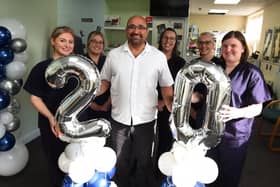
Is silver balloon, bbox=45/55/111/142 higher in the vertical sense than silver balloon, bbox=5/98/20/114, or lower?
higher

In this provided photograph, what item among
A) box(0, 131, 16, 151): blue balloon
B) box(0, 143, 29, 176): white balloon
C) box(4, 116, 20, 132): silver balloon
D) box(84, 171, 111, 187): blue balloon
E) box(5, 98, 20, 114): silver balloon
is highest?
box(84, 171, 111, 187): blue balloon

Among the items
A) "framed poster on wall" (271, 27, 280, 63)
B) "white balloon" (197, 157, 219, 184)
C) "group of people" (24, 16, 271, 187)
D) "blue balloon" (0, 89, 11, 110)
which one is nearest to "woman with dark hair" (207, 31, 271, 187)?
"group of people" (24, 16, 271, 187)

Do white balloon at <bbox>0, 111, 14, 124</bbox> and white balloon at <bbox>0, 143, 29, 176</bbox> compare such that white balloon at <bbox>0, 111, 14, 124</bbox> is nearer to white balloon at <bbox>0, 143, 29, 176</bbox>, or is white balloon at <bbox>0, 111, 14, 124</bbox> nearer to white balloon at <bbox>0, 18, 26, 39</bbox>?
white balloon at <bbox>0, 143, 29, 176</bbox>

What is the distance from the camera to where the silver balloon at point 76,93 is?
1009 millimetres

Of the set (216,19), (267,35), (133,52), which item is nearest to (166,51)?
(133,52)

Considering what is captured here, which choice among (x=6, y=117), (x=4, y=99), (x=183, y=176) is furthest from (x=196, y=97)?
(x=6, y=117)

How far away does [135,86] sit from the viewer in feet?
5.13

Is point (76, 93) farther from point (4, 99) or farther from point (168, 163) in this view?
point (4, 99)

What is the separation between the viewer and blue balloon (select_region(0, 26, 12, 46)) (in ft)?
6.69

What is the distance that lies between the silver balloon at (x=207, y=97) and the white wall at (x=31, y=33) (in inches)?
89.3

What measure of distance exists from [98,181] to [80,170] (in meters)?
0.11

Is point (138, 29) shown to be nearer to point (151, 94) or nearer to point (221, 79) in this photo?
point (151, 94)

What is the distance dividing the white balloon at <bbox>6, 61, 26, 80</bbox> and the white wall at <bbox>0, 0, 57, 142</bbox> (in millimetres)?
703

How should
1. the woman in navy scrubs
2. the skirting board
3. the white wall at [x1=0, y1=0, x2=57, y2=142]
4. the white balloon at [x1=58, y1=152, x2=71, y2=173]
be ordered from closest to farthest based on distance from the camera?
the white balloon at [x1=58, y1=152, x2=71, y2=173] → the woman in navy scrubs → the white wall at [x1=0, y1=0, x2=57, y2=142] → the skirting board
